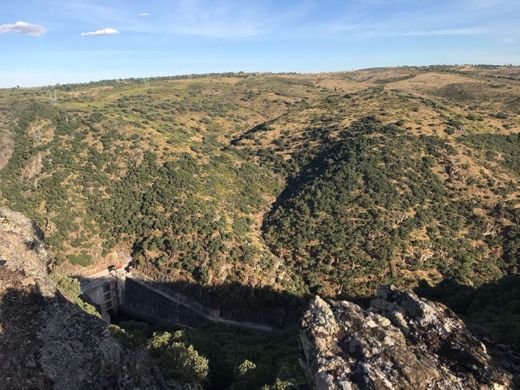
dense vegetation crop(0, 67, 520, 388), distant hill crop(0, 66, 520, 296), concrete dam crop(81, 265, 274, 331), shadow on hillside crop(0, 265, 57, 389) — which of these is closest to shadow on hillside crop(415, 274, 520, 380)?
dense vegetation crop(0, 67, 520, 388)

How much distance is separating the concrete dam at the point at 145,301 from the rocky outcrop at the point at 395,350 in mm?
35471

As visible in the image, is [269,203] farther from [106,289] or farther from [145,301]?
[106,289]

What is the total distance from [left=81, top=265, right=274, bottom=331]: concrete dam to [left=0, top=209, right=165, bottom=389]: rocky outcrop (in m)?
29.1

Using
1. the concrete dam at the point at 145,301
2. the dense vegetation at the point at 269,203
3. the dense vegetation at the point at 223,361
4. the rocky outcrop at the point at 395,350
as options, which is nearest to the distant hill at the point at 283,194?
the dense vegetation at the point at 269,203

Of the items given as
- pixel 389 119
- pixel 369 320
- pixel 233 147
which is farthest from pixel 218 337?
pixel 389 119

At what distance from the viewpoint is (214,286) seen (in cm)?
5750

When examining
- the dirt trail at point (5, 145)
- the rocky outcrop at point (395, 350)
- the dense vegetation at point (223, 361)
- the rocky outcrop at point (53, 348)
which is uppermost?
the dirt trail at point (5, 145)

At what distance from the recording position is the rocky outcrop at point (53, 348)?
22.6 meters

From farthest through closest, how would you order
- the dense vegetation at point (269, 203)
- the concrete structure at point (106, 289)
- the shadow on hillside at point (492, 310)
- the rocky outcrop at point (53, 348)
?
the concrete structure at point (106, 289) < the dense vegetation at point (269, 203) < the rocky outcrop at point (53, 348) < the shadow on hillside at point (492, 310)

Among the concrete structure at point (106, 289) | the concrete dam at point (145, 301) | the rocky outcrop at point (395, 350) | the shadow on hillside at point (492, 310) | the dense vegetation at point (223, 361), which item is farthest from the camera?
the concrete structure at point (106, 289)

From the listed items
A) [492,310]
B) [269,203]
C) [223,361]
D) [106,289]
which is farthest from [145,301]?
[492,310]

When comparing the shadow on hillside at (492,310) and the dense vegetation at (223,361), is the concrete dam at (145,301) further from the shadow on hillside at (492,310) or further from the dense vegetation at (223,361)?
the shadow on hillside at (492,310)

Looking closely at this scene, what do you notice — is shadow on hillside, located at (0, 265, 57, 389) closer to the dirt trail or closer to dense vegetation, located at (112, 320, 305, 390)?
dense vegetation, located at (112, 320, 305, 390)

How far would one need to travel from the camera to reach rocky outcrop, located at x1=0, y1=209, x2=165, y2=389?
22.6m
